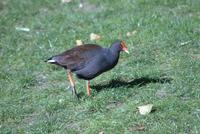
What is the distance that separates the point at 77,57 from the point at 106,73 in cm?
126

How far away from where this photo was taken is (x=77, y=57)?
332 inches

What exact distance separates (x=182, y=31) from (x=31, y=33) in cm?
315

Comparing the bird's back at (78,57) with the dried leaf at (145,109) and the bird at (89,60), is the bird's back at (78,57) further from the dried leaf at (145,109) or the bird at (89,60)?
the dried leaf at (145,109)

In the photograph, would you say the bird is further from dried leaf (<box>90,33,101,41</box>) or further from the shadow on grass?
dried leaf (<box>90,33,101,41</box>)

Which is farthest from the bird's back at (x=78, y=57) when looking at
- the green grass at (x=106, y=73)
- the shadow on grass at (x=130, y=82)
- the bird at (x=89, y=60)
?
the shadow on grass at (x=130, y=82)

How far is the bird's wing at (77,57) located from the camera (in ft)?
27.6

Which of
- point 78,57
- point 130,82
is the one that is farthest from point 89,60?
point 130,82

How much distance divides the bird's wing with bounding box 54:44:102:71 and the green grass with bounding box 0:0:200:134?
1.59 ft

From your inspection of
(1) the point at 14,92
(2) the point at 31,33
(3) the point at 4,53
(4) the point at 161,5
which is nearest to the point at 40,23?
(2) the point at 31,33

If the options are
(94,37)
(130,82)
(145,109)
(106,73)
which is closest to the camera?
(145,109)

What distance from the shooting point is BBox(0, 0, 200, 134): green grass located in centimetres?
770

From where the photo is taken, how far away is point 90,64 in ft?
27.5

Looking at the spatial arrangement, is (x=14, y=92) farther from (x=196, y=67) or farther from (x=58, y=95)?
(x=196, y=67)

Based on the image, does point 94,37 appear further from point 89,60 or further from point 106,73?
point 89,60
